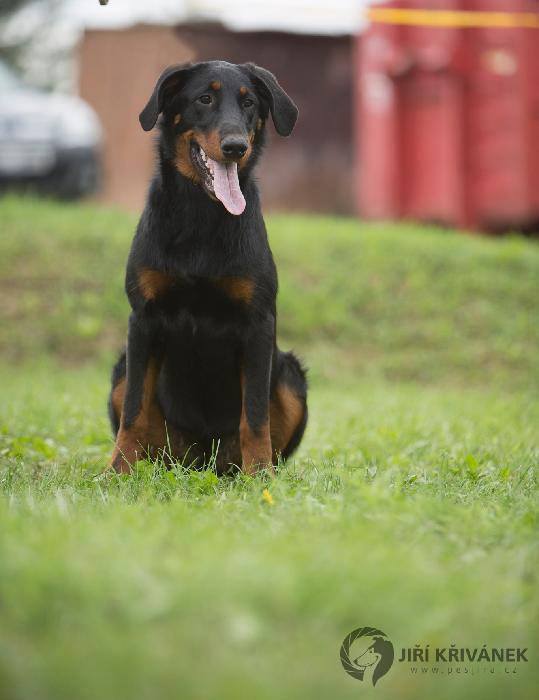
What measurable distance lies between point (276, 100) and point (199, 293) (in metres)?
0.93

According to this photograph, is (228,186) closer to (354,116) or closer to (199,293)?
(199,293)

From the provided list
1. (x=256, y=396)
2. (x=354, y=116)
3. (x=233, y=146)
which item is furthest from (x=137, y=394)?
(x=354, y=116)

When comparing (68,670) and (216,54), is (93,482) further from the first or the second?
(216,54)

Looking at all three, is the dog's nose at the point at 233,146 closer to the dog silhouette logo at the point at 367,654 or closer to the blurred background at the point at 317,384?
the blurred background at the point at 317,384

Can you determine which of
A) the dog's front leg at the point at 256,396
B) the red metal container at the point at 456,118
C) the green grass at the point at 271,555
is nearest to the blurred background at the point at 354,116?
the red metal container at the point at 456,118

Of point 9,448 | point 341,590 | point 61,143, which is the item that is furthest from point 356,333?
point 341,590

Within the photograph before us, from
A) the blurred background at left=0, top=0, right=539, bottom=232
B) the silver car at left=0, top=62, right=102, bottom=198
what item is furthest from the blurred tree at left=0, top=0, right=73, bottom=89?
the silver car at left=0, top=62, right=102, bottom=198

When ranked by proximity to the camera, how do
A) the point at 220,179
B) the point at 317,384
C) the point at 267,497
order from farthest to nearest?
the point at 317,384, the point at 220,179, the point at 267,497

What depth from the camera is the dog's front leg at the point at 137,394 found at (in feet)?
12.3

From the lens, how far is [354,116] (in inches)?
592

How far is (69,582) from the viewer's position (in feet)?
6.63

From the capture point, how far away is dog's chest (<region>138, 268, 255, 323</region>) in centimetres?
366

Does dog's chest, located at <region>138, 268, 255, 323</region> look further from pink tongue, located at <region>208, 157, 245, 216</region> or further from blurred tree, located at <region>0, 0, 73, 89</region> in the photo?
blurred tree, located at <region>0, 0, 73, 89</region>

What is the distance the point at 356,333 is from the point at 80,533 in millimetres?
7134
